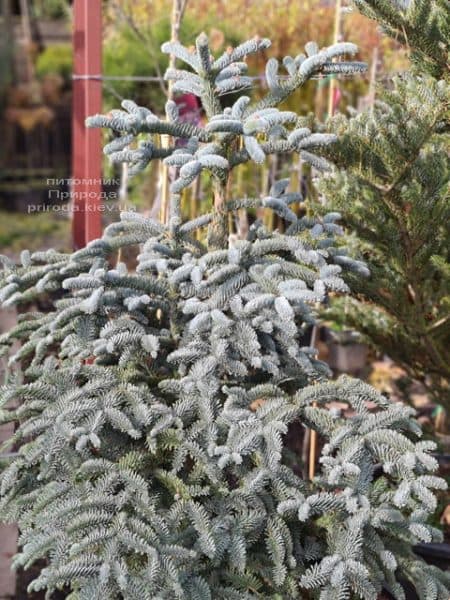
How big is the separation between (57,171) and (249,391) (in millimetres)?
9421

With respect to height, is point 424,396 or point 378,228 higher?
point 378,228

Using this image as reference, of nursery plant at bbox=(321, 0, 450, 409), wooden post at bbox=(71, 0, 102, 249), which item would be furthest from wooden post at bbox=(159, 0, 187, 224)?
nursery plant at bbox=(321, 0, 450, 409)

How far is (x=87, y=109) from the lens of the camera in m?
3.42

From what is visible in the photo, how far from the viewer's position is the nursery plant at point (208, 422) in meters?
2.11

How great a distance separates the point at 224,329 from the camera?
2238 millimetres

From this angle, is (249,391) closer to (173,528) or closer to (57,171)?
(173,528)

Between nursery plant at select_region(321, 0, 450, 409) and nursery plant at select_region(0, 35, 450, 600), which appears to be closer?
nursery plant at select_region(0, 35, 450, 600)

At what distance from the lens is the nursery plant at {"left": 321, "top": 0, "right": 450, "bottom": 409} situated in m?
2.42

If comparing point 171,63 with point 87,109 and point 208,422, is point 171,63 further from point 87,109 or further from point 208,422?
point 208,422

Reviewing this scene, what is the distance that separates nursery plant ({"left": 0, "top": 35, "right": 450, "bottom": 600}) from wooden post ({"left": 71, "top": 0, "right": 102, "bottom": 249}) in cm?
97

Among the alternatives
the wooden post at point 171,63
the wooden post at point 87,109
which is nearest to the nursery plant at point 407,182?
the wooden post at point 171,63

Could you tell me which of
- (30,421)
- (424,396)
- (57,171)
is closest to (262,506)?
(30,421)

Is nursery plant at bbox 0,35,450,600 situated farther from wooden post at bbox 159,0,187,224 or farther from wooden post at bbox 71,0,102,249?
wooden post at bbox 71,0,102,249

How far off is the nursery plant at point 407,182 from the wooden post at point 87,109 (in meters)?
1.09
